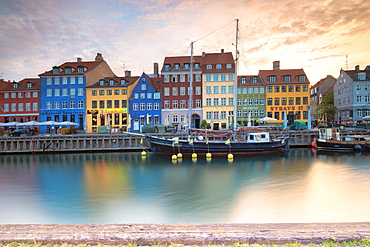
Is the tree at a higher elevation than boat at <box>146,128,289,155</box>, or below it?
higher

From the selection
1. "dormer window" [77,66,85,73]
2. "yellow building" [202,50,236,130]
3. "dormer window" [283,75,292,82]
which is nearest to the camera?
"yellow building" [202,50,236,130]

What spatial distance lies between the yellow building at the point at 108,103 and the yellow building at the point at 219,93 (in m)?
16.1

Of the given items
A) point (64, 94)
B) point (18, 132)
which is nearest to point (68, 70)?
point (64, 94)

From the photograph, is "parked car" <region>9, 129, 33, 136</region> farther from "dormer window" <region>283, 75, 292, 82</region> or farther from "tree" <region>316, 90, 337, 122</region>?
"tree" <region>316, 90, 337, 122</region>

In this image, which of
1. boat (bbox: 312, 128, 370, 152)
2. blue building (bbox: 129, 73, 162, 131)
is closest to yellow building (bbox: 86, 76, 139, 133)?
blue building (bbox: 129, 73, 162, 131)

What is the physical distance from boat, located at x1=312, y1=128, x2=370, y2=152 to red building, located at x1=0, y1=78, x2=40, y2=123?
53.9 m

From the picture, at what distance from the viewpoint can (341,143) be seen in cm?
3209

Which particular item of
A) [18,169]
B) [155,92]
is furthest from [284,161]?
[155,92]

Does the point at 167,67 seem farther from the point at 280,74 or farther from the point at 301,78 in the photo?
the point at 301,78

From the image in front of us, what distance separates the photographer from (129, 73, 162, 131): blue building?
5403 cm

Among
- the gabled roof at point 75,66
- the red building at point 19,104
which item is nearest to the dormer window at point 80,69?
the gabled roof at point 75,66

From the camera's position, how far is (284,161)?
27.2m

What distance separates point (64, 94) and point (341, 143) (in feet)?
168

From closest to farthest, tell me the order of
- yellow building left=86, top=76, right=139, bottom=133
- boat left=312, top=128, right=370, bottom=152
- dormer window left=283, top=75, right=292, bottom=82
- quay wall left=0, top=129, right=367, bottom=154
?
1. boat left=312, top=128, right=370, bottom=152
2. quay wall left=0, top=129, right=367, bottom=154
3. yellow building left=86, top=76, right=139, bottom=133
4. dormer window left=283, top=75, right=292, bottom=82
